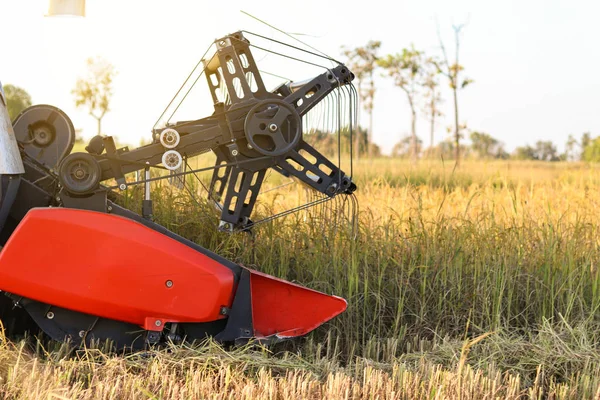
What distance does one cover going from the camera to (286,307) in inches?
163

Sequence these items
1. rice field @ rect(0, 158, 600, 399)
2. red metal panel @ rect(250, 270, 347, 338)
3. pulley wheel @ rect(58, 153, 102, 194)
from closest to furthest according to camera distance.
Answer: rice field @ rect(0, 158, 600, 399) → pulley wheel @ rect(58, 153, 102, 194) → red metal panel @ rect(250, 270, 347, 338)

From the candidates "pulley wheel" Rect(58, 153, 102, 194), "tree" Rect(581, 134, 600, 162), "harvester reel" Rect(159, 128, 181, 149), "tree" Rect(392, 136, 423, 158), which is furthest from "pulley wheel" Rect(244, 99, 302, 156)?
"tree" Rect(581, 134, 600, 162)

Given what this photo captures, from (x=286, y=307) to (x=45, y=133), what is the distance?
5.87 ft

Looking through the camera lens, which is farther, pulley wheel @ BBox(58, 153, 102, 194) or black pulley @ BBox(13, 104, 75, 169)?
black pulley @ BBox(13, 104, 75, 169)

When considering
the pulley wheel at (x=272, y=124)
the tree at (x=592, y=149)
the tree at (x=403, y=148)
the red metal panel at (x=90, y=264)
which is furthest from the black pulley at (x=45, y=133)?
the tree at (x=592, y=149)

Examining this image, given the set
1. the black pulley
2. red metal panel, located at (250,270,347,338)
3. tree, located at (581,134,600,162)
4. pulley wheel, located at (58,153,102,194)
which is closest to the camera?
pulley wheel, located at (58,153,102,194)


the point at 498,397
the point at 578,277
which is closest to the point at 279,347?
the point at 498,397

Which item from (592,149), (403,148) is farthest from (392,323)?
(592,149)

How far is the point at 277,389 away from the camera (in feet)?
11.3

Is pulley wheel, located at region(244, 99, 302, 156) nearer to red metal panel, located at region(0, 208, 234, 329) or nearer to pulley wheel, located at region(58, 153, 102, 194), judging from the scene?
red metal panel, located at region(0, 208, 234, 329)

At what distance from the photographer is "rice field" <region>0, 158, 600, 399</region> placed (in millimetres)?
3479

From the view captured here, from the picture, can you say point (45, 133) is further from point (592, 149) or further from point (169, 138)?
point (592, 149)

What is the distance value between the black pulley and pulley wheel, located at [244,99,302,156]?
3.93ft

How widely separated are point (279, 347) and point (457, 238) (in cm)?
160
